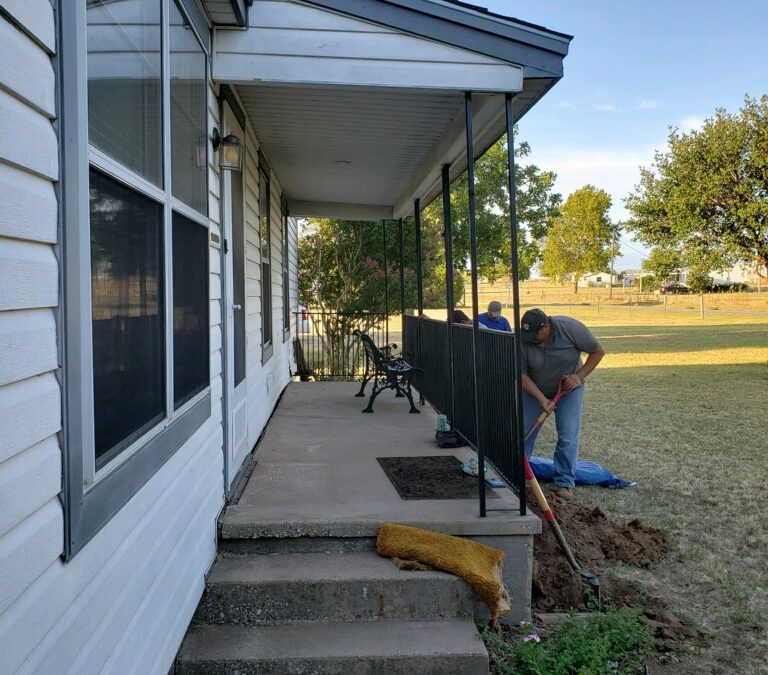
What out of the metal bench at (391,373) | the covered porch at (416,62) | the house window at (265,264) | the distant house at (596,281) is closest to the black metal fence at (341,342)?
the metal bench at (391,373)

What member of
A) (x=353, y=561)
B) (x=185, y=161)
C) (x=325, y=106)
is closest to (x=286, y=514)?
(x=353, y=561)

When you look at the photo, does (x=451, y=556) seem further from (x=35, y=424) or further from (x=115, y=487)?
(x=35, y=424)

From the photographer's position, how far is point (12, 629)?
1359 millimetres

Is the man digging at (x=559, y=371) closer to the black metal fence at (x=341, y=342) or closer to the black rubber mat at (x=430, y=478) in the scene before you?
the black rubber mat at (x=430, y=478)

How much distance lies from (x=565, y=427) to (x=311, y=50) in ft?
11.3

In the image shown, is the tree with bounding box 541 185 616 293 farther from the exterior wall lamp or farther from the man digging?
the exterior wall lamp

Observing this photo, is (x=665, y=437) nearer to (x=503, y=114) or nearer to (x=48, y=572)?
(x=503, y=114)

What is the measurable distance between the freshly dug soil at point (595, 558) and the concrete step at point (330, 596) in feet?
2.43

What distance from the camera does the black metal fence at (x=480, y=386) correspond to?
4.05 meters

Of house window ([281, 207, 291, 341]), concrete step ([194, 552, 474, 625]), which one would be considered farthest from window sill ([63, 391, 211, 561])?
house window ([281, 207, 291, 341])

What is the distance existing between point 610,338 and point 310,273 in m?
11.7

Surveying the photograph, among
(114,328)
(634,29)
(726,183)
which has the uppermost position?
(634,29)

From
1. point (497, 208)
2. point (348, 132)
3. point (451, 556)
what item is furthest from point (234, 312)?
point (497, 208)

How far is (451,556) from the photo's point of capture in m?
3.43
